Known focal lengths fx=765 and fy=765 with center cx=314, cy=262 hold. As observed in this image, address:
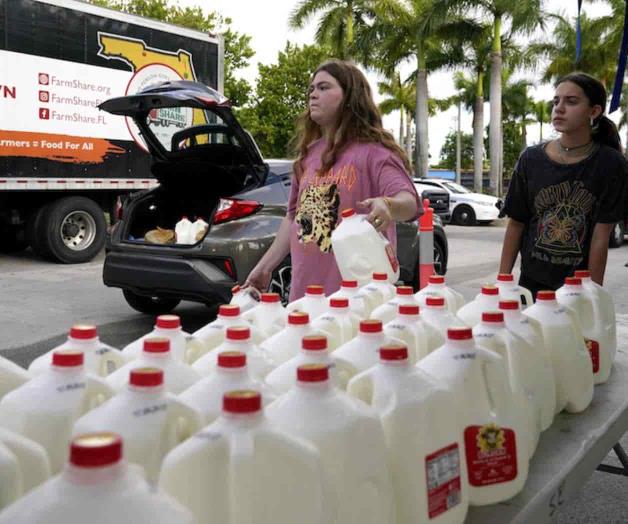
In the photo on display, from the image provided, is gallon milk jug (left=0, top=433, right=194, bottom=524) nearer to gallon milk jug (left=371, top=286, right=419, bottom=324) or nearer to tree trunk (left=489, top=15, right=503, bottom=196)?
gallon milk jug (left=371, top=286, right=419, bottom=324)

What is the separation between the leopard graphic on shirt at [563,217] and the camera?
10.8 ft

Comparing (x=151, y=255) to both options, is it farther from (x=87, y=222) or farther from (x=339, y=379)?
(x=87, y=222)

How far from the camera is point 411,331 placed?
1997 millimetres

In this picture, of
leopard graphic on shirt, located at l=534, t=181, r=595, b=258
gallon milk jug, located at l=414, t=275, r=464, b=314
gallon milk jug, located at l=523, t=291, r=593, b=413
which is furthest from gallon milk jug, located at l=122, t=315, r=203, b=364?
leopard graphic on shirt, located at l=534, t=181, r=595, b=258

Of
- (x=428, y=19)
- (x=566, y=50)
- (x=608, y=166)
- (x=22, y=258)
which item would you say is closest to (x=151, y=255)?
(x=608, y=166)

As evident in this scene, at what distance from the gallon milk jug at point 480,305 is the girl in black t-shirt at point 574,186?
1109 mm

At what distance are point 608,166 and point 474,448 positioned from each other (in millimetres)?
Result: 2019

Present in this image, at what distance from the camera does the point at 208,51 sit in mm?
13023

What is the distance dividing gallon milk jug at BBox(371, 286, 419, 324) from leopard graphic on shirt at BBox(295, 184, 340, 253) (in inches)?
34.9

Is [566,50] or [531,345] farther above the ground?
[566,50]

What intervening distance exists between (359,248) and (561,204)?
1.06 m

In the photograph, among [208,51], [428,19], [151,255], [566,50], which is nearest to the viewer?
[151,255]

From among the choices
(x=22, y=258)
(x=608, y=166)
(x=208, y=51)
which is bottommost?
(x=22, y=258)

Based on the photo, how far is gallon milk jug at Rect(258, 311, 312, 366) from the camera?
1881mm
